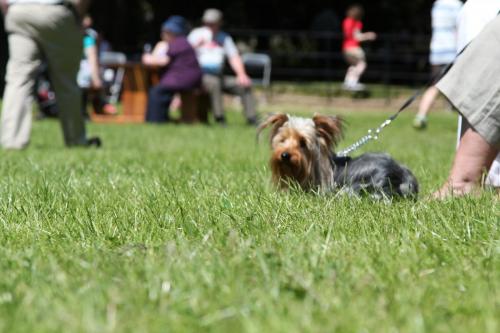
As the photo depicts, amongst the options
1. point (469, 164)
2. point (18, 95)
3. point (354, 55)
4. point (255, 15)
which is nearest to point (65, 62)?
point (18, 95)

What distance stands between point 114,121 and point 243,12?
1782cm

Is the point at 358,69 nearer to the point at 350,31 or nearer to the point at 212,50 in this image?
the point at 350,31

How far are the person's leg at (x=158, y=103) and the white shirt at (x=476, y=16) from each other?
10.2 meters

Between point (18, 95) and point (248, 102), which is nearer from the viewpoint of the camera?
point (18, 95)

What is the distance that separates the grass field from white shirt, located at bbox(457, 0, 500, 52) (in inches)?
38.0

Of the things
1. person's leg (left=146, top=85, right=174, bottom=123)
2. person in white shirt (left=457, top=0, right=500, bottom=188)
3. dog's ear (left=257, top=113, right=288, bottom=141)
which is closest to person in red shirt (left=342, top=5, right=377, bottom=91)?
person's leg (left=146, top=85, right=174, bottom=123)

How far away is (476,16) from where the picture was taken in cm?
496

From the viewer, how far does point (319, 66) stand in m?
27.2

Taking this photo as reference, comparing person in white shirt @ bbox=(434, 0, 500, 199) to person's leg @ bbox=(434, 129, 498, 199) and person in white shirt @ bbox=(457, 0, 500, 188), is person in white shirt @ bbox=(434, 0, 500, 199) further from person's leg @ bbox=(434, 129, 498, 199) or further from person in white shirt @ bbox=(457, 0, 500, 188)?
person in white shirt @ bbox=(457, 0, 500, 188)

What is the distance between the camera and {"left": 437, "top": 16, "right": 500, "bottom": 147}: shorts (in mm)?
4410

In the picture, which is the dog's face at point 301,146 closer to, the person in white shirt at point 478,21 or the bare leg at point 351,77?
the person in white shirt at point 478,21

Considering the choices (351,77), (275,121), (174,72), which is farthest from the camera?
(351,77)

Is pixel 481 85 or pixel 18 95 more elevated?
pixel 481 85

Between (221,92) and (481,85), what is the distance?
36.0 ft
